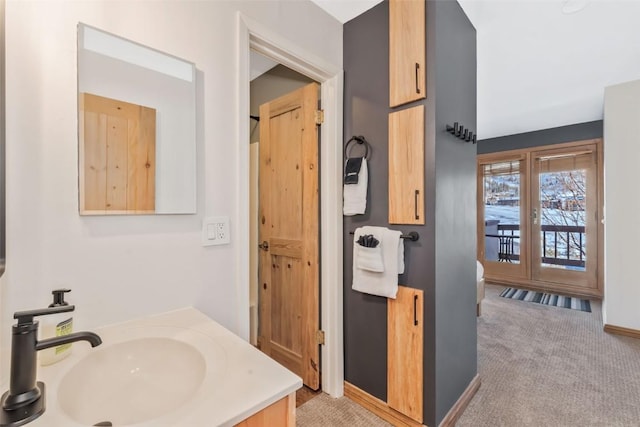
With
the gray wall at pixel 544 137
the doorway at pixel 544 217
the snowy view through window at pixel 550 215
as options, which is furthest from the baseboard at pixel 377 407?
the gray wall at pixel 544 137

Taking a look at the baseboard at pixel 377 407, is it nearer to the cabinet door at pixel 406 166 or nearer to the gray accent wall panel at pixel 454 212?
the gray accent wall panel at pixel 454 212

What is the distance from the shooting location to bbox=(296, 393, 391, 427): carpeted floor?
1705mm

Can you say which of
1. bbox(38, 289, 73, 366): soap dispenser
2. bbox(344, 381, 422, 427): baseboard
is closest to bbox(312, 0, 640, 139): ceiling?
bbox(38, 289, 73, 366): soap dispenser

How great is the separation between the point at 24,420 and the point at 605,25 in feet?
11.2

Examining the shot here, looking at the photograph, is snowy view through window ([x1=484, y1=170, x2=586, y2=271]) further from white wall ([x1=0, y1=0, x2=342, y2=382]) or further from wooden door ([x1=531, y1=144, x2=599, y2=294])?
white wall ([x1=0, y1=0, x2=342, y2=382])

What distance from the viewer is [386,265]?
1631 mm

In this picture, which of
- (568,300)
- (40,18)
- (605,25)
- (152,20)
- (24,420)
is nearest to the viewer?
(24,420)

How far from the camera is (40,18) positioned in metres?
0.89

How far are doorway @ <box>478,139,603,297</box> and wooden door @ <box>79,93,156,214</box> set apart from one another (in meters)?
5.26

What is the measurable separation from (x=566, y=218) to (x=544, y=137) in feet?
4.15

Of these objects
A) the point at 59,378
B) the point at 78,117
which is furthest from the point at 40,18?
the point at 59,378

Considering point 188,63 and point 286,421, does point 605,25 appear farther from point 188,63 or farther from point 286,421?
point 286,421

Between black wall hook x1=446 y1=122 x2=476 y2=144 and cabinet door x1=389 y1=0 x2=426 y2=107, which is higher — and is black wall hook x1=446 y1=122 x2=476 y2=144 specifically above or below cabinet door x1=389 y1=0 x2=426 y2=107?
below

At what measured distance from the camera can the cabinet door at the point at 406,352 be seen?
61.9 inches
